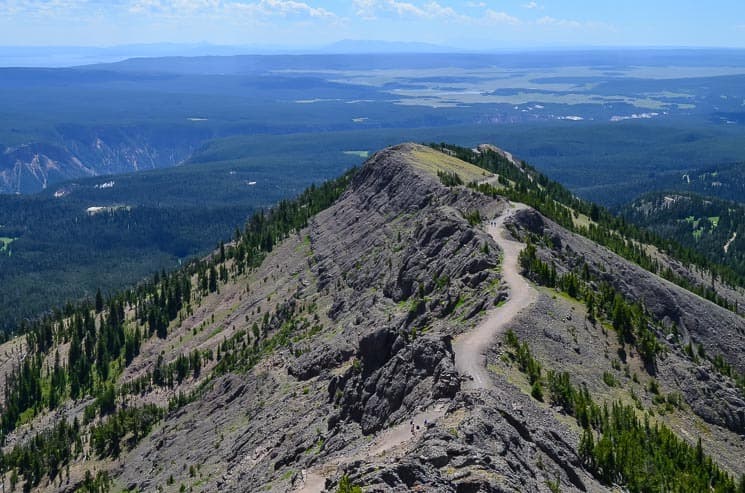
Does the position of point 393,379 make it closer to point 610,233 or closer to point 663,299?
point 663,299

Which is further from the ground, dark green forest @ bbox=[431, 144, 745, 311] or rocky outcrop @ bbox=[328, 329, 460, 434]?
rocky outcrop @ bbox=[328, 329, 460, 434]

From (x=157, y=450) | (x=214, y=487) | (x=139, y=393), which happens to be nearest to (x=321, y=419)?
(x=214, y=487)

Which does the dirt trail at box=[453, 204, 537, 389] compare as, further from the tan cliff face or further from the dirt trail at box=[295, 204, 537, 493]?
the tan cliff face

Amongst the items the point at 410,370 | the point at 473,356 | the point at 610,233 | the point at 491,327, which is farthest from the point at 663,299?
the point at 410,370

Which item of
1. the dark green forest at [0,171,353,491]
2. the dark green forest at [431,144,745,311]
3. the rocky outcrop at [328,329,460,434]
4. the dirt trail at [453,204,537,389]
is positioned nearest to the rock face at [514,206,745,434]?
the dirt trail at [453,204,537,389]

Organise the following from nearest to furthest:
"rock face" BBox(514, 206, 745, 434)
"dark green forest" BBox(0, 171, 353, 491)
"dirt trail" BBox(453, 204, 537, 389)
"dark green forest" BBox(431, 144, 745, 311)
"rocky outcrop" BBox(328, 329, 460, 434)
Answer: "rocky outcrop" BBox(328, 329, 460, 434), "dirt trail" BBox(453, 204, 537, 389), "rock face" BBox(514, 206, 745, 434), "dark green forest" BBox(0, 171, 353, 491), "dark green forest" BBox(431, 144, 745, 311)

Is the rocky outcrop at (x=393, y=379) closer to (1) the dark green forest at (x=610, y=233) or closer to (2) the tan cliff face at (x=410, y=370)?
(2) the tan cliff face at (x=410, y=370)

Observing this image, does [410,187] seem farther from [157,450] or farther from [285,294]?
[157,450]
